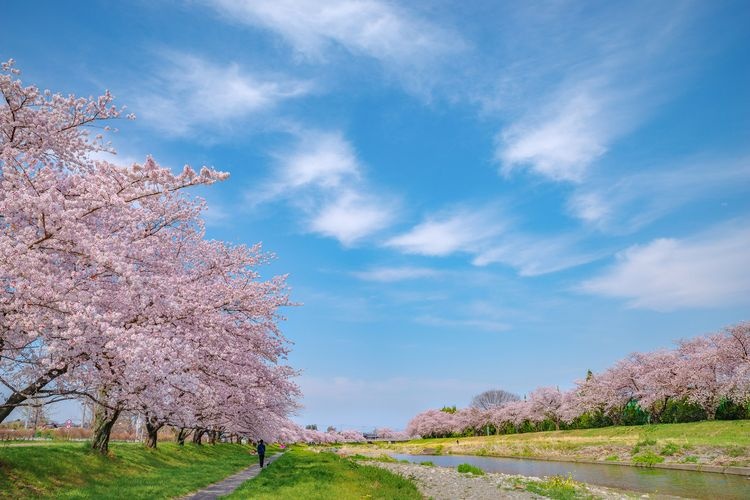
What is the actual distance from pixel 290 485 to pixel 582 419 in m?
71.5

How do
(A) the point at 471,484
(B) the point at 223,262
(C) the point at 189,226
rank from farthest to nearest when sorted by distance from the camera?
(A) the point at 471,484, (B) the point at 223,262, (C) the point at 189,226

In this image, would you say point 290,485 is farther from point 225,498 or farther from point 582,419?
point 582,419

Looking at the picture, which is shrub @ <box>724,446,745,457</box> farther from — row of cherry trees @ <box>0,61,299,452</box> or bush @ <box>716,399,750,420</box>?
row of cherry trees @ <box>0,61,299,452</box>

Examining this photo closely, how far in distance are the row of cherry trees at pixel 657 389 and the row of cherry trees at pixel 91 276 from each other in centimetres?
5410

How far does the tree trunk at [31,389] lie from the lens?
12.7 m

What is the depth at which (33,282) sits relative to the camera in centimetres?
1039

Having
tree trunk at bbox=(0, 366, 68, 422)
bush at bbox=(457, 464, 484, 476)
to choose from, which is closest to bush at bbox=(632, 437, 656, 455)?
bush at bbox=(457, 464, 484, 476)

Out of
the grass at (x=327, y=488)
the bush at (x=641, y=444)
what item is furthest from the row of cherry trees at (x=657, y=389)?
the grass at (x=327, y=488)

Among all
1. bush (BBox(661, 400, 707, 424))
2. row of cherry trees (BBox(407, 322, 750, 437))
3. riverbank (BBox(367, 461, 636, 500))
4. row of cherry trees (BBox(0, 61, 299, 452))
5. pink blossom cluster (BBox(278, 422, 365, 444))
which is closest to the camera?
row of cherry trees (BBox(0, 61, 299, 452))

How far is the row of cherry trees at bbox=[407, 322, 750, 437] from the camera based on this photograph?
52.3 m

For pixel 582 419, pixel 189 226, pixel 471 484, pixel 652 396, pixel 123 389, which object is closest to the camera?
pixel 123 389

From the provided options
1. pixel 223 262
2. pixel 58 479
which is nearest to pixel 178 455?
pixel 58 479

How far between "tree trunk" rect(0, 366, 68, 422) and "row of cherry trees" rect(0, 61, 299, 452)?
4cm

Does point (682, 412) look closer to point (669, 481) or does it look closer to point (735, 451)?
point (735, 451)
